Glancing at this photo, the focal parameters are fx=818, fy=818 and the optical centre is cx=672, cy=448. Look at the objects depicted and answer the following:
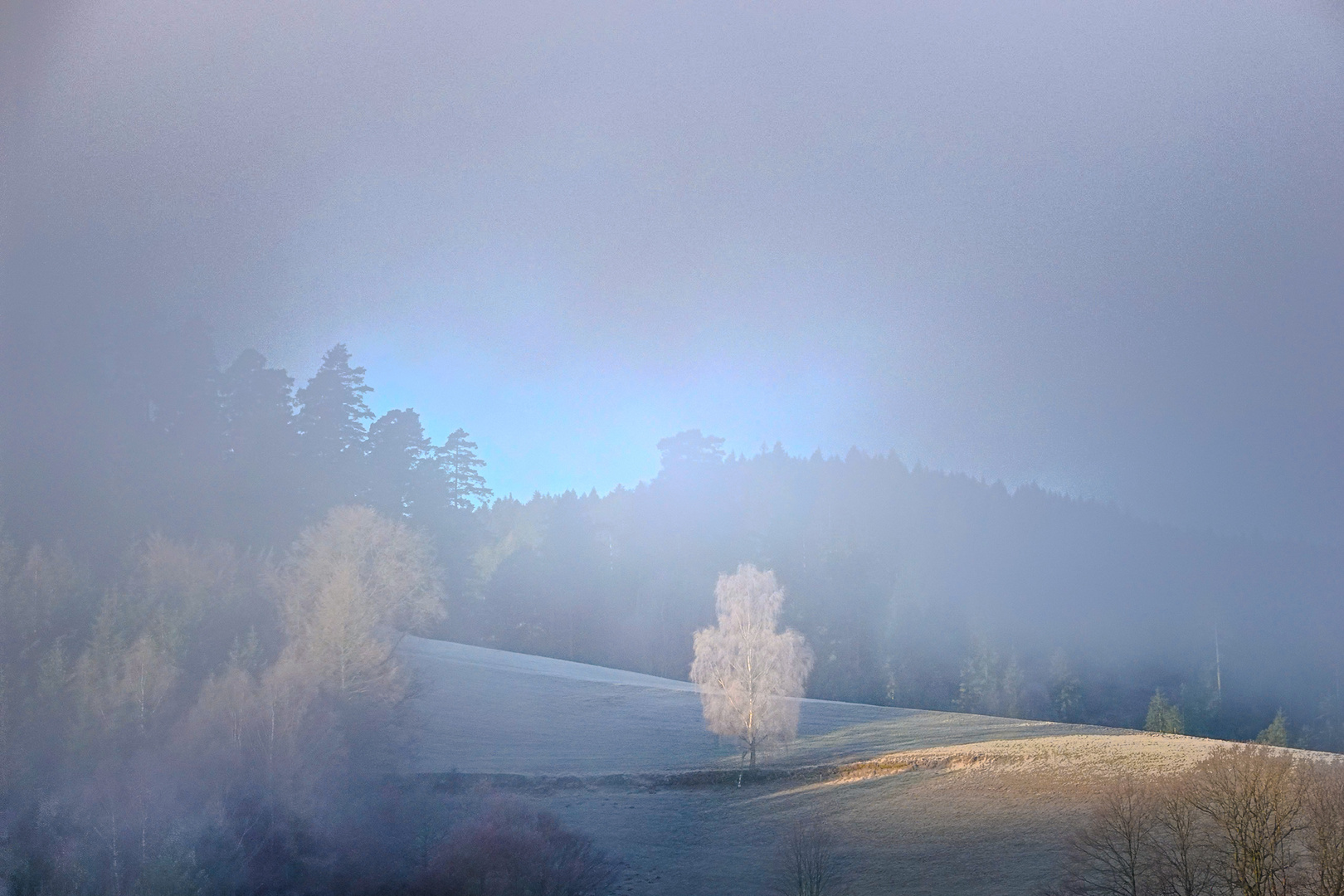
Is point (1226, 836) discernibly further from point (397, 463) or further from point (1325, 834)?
point (397, 463)

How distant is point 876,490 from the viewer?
136 metres

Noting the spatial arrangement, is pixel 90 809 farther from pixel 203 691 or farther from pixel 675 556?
pixel 675 556

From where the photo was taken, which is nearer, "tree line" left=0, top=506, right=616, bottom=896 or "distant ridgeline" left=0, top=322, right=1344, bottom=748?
"tree line" left=0, top=506, right=616, bottom=896

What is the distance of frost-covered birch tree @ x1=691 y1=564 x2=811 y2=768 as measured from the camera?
147 ft

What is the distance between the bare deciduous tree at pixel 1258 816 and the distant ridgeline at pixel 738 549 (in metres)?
45.3

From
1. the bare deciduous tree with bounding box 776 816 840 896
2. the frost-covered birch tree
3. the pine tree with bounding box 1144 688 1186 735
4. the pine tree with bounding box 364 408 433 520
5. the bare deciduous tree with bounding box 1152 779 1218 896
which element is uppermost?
the pine tree with bounding box 364 408 433 520

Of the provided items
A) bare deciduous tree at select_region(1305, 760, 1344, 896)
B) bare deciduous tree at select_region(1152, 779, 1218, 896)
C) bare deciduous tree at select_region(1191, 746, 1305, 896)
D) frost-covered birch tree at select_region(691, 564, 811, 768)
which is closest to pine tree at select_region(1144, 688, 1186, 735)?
frost-covered birch tree at select_region(691, 564, 811, 768)

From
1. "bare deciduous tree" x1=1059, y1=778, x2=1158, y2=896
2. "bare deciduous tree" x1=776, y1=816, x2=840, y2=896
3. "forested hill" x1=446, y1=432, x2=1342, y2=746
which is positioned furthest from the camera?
"forested hill" x1=446, y1=432, x2=1342, y2=746

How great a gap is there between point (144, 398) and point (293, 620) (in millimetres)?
24835

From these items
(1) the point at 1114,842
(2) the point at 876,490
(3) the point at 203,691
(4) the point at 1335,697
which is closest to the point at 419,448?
(3) the point at 203,691

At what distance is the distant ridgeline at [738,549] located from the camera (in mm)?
49531

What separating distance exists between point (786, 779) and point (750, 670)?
6153mm

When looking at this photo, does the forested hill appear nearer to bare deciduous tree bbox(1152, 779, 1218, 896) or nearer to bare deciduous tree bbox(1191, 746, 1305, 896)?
bare deciduous tree bbox(1152, 779, 1218, 896)

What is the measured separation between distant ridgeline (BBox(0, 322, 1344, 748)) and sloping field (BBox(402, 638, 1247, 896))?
1685cm
